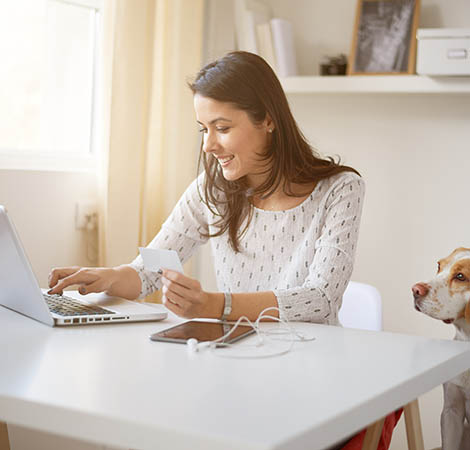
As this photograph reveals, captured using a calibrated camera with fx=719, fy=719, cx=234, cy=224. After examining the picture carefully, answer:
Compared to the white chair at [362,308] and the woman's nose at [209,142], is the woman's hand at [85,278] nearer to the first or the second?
the woman's nose at [209,142]

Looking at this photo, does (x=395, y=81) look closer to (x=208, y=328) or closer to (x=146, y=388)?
(x=208, y=328)

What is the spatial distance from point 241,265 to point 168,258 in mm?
515

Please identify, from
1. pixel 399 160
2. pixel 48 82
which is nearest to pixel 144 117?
pixel 48 82

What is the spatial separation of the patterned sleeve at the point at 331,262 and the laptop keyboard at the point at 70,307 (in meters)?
0.37

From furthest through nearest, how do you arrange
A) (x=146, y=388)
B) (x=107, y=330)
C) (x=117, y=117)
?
(x=117, y=117) < (x=107, y=330) < (x=146, y=388)

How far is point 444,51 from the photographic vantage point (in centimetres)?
248

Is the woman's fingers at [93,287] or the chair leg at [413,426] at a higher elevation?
the woman's fingers at [93,287]

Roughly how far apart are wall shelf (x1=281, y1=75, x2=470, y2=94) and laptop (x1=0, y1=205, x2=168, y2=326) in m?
1.51

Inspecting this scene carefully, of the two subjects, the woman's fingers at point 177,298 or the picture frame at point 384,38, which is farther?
the picture frame at point 384,38

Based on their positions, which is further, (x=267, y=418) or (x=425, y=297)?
(x=425, y=297)

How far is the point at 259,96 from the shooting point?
5.76 feet

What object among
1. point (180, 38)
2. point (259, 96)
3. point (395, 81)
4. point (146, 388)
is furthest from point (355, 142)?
point (146, 388)

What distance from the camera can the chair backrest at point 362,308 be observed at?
190 cm

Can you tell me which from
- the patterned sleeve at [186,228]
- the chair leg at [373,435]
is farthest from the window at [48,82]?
the chair leg at [373,435]
